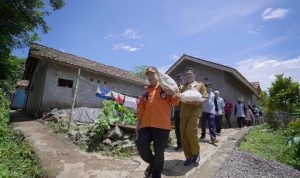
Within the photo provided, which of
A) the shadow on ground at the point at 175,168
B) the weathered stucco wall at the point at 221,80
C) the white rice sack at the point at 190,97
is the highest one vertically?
the weathered stucco wall at the point at 221,80

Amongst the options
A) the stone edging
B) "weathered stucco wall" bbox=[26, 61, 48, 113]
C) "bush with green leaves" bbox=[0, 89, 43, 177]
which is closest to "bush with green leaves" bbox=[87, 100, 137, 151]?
"bush with green leaves" bbox=[0, 89, 43, 177]

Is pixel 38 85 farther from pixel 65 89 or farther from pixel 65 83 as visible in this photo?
pixel 65 89

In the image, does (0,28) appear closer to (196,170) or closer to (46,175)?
(46,175)

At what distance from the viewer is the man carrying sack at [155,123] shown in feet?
11.1

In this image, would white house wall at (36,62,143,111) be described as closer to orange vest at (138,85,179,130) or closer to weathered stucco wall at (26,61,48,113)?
weathered stucco wall at (26,61,48,113)

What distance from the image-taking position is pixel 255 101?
836 inches

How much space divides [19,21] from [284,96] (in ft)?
46.6

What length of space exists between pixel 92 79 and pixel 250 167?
12.0m

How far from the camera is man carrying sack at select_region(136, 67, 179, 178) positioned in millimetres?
3381

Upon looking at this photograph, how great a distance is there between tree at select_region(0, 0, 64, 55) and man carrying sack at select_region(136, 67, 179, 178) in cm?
971

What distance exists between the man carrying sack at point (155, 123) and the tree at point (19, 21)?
9.71 m

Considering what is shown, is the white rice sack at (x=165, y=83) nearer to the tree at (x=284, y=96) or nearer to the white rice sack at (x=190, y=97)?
the white rice sack at (x=190, y=97)

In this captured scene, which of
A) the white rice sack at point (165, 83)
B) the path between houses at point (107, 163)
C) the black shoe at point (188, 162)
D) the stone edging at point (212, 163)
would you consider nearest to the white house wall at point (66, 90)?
the path between houses at point (107, 163)

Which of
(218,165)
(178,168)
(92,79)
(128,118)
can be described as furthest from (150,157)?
(92,79)
